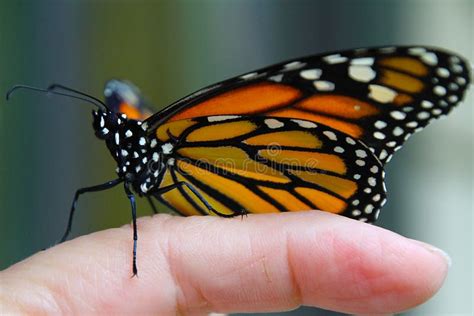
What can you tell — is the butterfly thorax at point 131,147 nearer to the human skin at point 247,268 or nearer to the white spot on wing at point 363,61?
the human skin at point 247,268

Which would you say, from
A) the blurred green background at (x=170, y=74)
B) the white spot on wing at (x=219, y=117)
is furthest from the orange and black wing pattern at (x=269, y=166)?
the blurred green background at (x=170, y=74)

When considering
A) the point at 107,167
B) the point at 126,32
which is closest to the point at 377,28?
the point at 126,32

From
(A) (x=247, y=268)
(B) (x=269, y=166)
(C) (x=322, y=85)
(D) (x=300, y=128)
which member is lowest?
(A) (x=247, y=268)

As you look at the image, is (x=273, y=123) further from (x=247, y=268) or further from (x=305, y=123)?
(x=247, y=268)

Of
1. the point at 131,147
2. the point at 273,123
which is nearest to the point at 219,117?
the point at 273,123

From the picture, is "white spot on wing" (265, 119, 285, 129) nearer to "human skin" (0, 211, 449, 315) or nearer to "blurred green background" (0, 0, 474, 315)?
"human skin" (0, 211, 449, 315)

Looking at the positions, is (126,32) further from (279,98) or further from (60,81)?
(279,98)

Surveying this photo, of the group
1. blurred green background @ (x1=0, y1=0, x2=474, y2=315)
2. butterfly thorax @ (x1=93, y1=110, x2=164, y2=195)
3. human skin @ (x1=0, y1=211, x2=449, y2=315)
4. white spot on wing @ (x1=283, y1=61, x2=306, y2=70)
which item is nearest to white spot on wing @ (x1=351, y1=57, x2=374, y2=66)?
white spot on wing @ (x1=283, y1=61, x2=306, y2=70)
